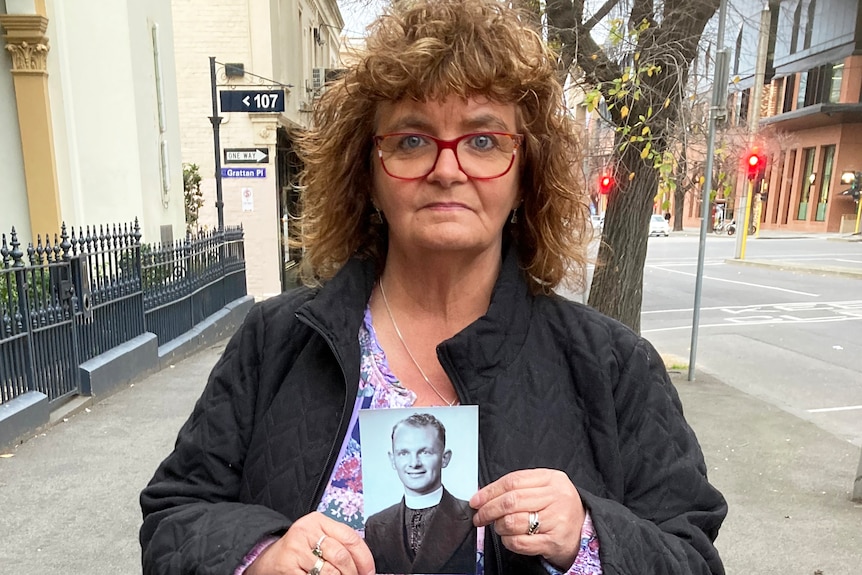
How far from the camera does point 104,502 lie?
12.0ft

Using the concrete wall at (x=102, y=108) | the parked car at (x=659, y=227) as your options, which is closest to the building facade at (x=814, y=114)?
the parked car at (x=659, y=227)

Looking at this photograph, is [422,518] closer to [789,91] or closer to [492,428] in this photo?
[492,428]

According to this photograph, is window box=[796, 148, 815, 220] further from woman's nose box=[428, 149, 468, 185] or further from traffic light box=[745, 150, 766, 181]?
→ woman's nose box=[428, 149, 468, 185]

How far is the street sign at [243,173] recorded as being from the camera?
436 inches

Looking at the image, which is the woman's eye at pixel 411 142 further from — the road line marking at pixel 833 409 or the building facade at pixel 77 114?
the building facade at pixel 77 114

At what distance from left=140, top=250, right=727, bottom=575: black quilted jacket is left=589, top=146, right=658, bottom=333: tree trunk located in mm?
4857

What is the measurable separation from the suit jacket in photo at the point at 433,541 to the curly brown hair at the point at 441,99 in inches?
23.7

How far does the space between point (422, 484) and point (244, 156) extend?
11458 millimetres

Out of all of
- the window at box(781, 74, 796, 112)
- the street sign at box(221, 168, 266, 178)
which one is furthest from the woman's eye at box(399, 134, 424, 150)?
the window at box(781, 74, 796, 112)

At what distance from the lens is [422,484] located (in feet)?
3.62

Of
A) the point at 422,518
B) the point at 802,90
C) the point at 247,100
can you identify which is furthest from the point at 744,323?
the point at 802,90

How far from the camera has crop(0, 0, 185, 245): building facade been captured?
7.98 meters

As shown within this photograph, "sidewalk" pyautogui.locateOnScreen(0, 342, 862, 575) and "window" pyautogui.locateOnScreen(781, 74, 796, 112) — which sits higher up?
"window" pyautogui.locateOnScreen(781, 74, 796, 112)

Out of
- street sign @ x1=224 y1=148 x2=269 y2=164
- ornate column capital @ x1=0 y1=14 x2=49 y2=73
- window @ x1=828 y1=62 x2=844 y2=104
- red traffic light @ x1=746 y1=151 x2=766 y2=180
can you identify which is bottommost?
street sign @ x1=224 y1=148 x2=269 y2=164
